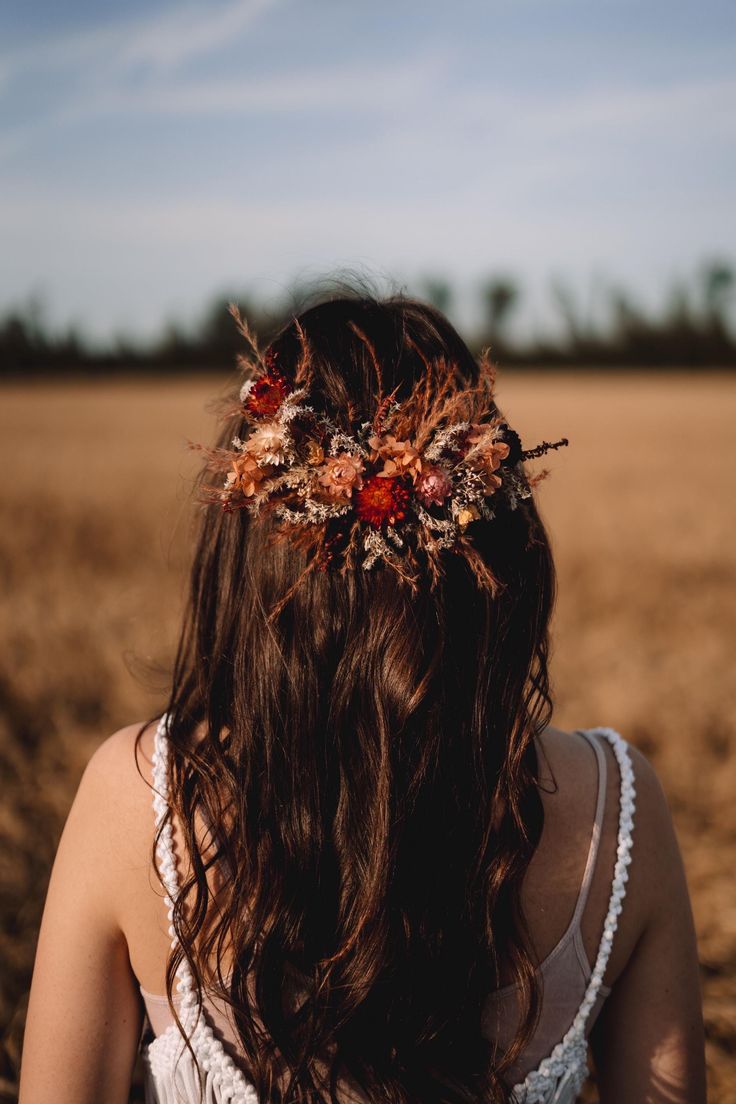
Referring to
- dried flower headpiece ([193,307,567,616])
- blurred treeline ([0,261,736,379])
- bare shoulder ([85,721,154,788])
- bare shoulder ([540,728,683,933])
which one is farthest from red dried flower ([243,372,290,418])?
blurred treeline ([0,261,736,379])

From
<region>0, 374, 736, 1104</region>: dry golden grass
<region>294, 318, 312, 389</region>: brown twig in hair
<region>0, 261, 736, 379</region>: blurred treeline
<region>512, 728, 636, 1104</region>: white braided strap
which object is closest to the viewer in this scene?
<region>294, 318, 312, 389</region>: brown twig in hair

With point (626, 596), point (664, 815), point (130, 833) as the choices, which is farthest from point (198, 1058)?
point (626, 596)

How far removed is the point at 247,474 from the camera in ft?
3.68

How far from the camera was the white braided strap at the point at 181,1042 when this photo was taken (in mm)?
1164

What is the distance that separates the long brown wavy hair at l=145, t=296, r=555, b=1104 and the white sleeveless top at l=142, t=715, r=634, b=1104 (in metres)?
0.02

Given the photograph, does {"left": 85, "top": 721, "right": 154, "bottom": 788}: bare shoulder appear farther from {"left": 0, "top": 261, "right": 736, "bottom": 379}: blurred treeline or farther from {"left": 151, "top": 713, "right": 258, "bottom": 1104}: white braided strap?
{"left": 0, "top": 261, "right": 736, "bottom": 379}: blurred treeline

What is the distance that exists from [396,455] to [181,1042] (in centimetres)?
89

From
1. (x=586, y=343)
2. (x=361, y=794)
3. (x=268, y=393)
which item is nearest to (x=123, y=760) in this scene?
(x=361, y=794)

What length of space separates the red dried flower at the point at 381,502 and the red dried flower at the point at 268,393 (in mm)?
154

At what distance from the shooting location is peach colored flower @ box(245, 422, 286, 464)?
1116 millimetres

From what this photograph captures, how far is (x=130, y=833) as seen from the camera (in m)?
1.17

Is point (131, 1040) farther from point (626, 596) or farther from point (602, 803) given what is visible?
point (626, 596)

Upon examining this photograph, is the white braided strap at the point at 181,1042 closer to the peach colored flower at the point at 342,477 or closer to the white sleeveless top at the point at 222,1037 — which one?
the white sleeveless top at the point at 222,1037

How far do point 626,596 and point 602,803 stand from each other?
246 inches
